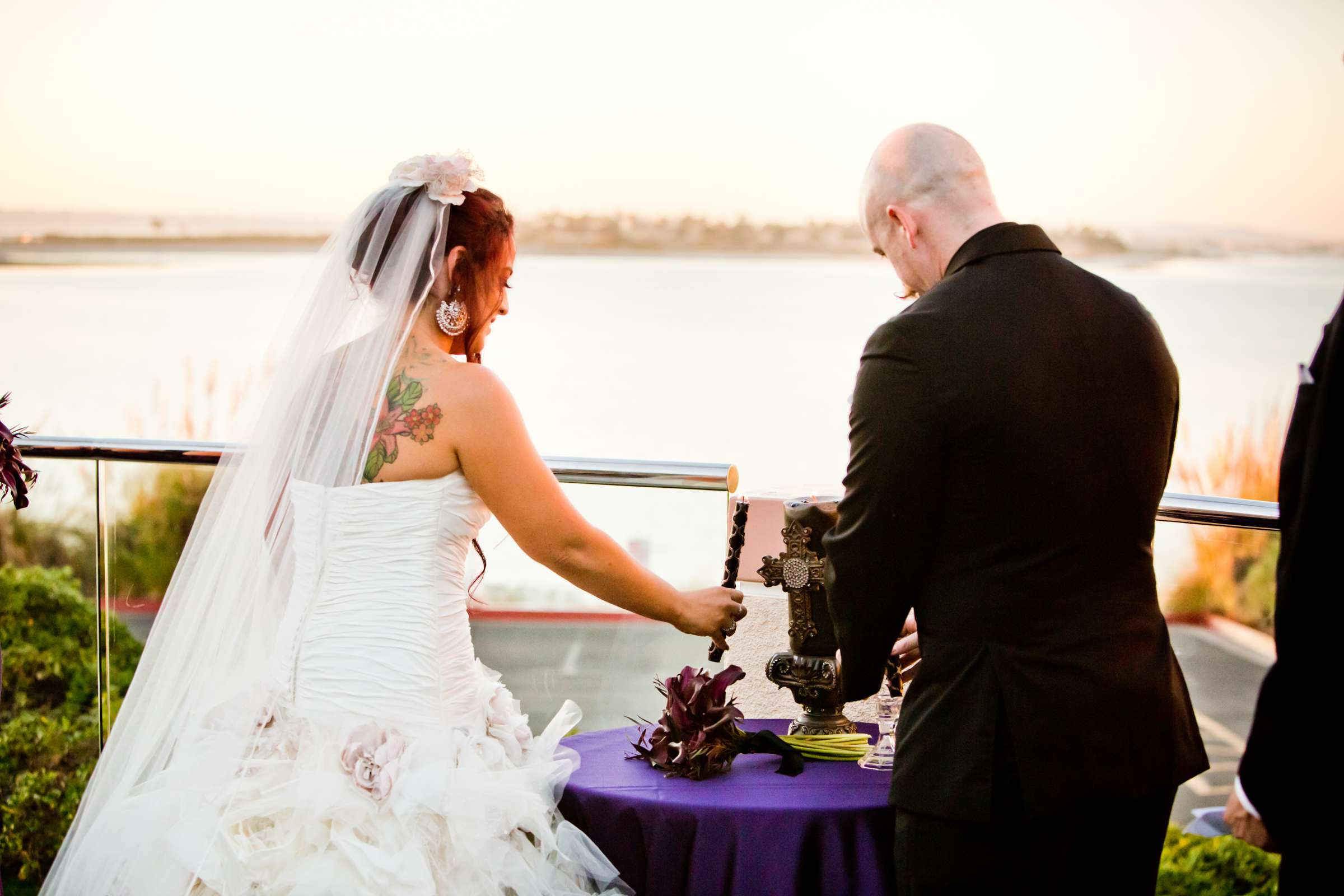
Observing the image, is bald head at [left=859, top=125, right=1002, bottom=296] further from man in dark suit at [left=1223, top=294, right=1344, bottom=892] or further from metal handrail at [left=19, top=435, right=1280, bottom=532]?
metal handrail at [left=19, top=435, right=1280, bottom=532]

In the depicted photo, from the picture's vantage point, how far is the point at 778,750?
6.75ft

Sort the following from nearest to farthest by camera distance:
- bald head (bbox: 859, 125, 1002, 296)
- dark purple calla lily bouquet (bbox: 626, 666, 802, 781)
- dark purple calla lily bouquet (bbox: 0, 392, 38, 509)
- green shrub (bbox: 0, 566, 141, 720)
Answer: bald head (bbox: 859, 125, 1002, 296) → dark purple calla lily bouquet (bbox: 626, 666, 802, 781) → dark purple calla lily bouquet (bbox: 0, 392, 38, 509) → green shrub (bbox: 0, 566, 141, 720)

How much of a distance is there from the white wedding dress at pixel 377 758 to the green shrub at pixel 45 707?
1854mm

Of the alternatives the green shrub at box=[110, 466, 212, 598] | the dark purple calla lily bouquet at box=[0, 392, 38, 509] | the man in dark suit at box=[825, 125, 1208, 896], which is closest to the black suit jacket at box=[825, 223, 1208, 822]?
the man in dark suit at box=[825, 125, 1208, 896]

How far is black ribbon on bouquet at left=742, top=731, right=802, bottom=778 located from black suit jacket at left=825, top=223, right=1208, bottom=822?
33 centimetres

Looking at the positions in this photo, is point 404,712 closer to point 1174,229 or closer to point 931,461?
point 931,461

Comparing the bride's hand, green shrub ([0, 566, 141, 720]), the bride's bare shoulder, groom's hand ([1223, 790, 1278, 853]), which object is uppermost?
the bride's bare shoulder

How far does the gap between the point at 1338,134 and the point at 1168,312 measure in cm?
149

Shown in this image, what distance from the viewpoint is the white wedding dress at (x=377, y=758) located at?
1.83 meters

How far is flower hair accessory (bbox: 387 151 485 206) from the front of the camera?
7.18 ft

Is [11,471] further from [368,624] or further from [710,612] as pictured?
[710,612]

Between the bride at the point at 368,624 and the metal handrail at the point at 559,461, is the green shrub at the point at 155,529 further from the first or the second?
the bride at the point at 368,624

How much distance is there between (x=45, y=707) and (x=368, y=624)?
93.3 inches

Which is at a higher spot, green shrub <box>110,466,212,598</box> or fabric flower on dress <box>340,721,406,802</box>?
fabric flower on dress <box>340,721,406,802</box>
